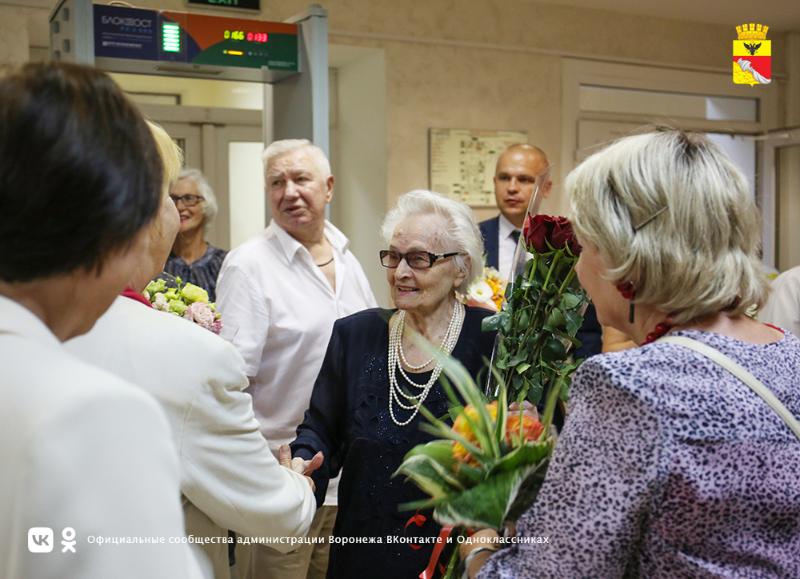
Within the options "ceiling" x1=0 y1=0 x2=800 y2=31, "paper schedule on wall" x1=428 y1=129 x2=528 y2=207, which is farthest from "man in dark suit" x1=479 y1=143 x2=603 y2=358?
"ceiling" x1=0 y1=0 x2=800 y2=31

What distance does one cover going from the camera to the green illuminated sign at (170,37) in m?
3.54

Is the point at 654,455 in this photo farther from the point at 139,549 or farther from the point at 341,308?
the point at 341,308

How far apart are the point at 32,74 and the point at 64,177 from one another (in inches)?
4.6

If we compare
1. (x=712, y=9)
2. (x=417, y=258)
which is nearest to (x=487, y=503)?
(x=417, y=258)

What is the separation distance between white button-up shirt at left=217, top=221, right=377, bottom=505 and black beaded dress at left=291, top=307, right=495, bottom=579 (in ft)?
2.27

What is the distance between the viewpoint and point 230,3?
5.34 metres

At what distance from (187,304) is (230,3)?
3.40 metres

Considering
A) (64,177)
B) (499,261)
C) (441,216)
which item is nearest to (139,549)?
(64,177)

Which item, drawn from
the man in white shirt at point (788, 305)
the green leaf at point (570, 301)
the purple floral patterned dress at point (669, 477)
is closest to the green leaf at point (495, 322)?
the green leaf at point (570, 301)

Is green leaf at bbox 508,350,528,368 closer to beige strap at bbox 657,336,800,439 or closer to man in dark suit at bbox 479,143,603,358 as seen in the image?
beige strap at bbox 657,336,800,439

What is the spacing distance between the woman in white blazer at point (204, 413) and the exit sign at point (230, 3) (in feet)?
13.1

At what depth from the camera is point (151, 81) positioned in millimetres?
5992

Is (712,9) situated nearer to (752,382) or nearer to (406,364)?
(406,364)

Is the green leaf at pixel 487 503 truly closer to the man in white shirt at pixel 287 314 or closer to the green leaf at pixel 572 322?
the green leaf at pixel 572 322
